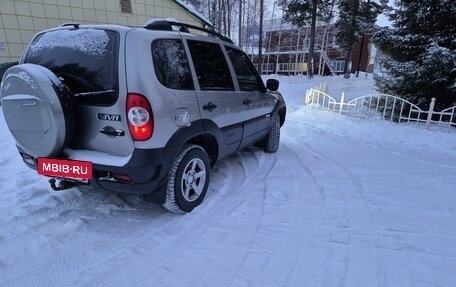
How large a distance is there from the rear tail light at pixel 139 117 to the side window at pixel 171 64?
0.94 ft

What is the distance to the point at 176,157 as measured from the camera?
2.93 metres

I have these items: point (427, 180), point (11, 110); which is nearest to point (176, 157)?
point (11, 110)

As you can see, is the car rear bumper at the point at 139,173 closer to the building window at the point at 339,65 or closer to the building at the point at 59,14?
the building at the point at 59,14

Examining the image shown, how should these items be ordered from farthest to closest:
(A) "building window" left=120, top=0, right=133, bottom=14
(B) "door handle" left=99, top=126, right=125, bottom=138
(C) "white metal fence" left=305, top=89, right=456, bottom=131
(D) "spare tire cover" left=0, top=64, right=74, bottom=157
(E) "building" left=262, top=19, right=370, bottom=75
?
(E) "building" left=262, top=19, right=370, bottom=75, (A) "building window" left=120, top=0, right=133, bottom=14, (C) "white metal fence" left=305, top=89, right=456, bottom=131, (B) "door handle" left=99, top=126, right=125, bottom=138, (D) "spare tire cover" left=0, top=64, right=74, bottom=157

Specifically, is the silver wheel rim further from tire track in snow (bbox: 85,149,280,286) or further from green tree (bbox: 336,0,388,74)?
green tree (bbox: 336,0,388,74)

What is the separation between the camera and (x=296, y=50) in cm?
3731

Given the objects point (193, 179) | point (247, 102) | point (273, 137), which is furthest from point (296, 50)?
point (193, 179)

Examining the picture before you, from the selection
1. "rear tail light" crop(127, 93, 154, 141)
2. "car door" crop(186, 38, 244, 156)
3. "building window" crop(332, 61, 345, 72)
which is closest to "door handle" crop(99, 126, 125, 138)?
"rear tail light" crop(127, 93, 154, 141)

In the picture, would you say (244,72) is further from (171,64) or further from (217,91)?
(171,64)

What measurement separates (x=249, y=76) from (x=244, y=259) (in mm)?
2720

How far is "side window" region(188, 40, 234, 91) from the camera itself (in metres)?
3.19

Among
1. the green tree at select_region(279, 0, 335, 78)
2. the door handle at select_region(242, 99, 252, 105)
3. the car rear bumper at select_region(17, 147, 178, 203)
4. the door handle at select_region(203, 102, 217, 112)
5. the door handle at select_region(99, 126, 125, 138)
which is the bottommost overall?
the car rear bumper at select_region(17, 147, 178, 203)

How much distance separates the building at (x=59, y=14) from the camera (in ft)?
32.0

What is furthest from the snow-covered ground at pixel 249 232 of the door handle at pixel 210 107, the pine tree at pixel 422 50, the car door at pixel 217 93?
the pine tree at pixel 422 50
